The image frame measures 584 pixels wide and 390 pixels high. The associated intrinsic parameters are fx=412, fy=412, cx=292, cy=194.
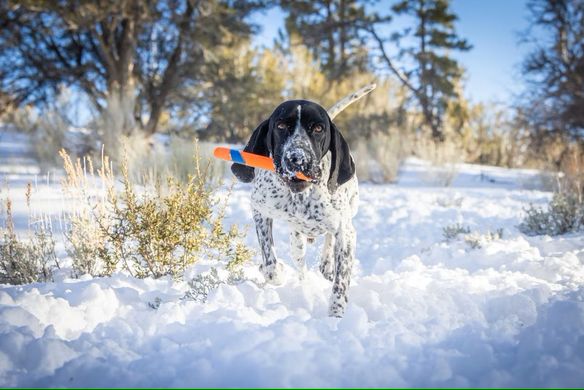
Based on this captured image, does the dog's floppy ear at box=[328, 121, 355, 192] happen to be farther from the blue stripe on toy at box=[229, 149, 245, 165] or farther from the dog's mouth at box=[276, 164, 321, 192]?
the blue stripe on toy at box=[229, 149, 245, 165]

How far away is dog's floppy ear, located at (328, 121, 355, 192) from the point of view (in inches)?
102

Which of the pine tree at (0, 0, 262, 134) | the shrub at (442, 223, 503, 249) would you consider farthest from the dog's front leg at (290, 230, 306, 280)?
the pine tree at (0, 0, 262, 134)

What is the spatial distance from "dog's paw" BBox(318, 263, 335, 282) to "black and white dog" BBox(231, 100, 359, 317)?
541mm

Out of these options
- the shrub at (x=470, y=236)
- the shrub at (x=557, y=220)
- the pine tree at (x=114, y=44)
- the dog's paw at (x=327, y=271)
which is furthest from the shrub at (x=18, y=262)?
the pine tree at (x=114, y=44)

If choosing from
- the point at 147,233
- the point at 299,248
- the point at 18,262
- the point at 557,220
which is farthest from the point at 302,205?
the point at 557,220

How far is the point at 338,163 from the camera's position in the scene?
261 cm

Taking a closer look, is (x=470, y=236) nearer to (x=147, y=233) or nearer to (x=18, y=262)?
(x=147, y=233)

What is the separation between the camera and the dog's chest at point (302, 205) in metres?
2.56

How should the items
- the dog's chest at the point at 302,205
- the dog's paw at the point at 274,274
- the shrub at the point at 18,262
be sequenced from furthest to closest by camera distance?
the shrub at the point at 18,262 → the dog's paw at the point at 274,274 → the dog's chest at the point at 302,205

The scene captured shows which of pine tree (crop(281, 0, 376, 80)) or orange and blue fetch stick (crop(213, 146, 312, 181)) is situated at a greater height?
pine tree (crop(281, 0, 376, 80))

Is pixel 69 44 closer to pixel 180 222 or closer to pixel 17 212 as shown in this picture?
pixel 17 212

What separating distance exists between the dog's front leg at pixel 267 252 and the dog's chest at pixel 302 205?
25 cm

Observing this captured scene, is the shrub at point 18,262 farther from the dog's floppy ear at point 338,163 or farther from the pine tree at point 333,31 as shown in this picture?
the pine tree at point 333,31

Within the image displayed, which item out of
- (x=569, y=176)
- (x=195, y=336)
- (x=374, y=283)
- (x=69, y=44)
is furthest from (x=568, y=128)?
(x=69, y=44)
